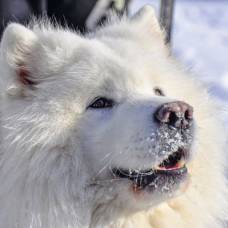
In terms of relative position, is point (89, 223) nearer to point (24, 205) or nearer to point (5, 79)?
point (24, 205)

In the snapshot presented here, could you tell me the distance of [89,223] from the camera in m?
3.41

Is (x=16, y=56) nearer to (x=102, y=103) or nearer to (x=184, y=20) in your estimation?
(x=102, y=103)

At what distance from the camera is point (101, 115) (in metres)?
3.44

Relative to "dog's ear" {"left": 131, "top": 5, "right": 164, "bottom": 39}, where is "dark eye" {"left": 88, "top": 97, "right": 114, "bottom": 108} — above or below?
below

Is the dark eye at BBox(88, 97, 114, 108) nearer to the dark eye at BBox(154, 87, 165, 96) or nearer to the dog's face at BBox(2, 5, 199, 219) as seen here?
the dog's face at BBox(2, 5, 199, 219)

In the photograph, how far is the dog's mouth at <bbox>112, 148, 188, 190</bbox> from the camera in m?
3.31

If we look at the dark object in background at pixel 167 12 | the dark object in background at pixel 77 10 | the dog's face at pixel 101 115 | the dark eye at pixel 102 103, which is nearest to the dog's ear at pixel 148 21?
the dog's face at pixel 101 115

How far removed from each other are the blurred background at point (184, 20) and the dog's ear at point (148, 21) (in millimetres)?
230

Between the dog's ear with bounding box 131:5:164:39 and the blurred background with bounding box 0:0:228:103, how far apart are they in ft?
0.76

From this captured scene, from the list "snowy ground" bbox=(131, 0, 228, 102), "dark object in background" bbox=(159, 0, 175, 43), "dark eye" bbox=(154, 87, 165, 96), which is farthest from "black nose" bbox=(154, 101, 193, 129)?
"snowy ground" bbox=(131, 0, 228, 102)

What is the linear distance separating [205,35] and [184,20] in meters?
1.13

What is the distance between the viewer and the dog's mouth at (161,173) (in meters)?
3.31

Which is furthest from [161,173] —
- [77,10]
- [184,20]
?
A: [184,20]

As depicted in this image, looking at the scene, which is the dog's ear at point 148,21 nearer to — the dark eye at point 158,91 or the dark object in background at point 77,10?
the dark eye at point 158,91
